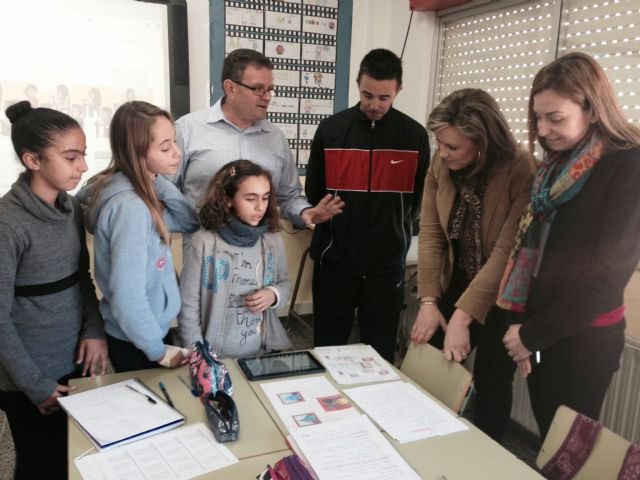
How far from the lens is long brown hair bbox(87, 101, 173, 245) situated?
1506mm

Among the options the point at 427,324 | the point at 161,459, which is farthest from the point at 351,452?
the point at 427,324

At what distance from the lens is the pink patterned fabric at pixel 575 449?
1.19 metres

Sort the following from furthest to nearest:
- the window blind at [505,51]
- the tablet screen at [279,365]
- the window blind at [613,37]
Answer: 1. the window blind at [505,51]
2. the window blind at [613,37]
3. the tablet screen at [279,365]

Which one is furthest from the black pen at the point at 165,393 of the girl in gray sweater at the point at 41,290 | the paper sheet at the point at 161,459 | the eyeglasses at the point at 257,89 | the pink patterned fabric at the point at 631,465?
the eyeglasses at the point at 257,89

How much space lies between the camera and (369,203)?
7.22ft

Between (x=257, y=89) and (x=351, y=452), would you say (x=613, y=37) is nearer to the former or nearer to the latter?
(x=257, y=89)

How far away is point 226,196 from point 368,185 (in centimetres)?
66

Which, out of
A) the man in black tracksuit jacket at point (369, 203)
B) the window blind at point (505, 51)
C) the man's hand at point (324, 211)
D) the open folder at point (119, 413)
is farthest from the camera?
the window blind at point (505, 51)

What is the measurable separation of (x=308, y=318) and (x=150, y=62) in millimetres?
2167

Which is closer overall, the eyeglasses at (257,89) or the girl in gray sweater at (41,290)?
the girl in gray sweater at (41,290)

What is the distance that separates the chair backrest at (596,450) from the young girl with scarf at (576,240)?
228mm

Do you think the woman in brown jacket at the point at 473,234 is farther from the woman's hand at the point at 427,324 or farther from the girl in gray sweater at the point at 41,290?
the girl in gray sweater at the point at 41,290

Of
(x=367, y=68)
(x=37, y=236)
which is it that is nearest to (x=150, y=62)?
(x=367, y=68)

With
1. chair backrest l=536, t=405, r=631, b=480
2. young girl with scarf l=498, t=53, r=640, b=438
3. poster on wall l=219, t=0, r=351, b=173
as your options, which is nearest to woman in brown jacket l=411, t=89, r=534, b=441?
young girl with scarf l=498, t=53, r=640, b=438
